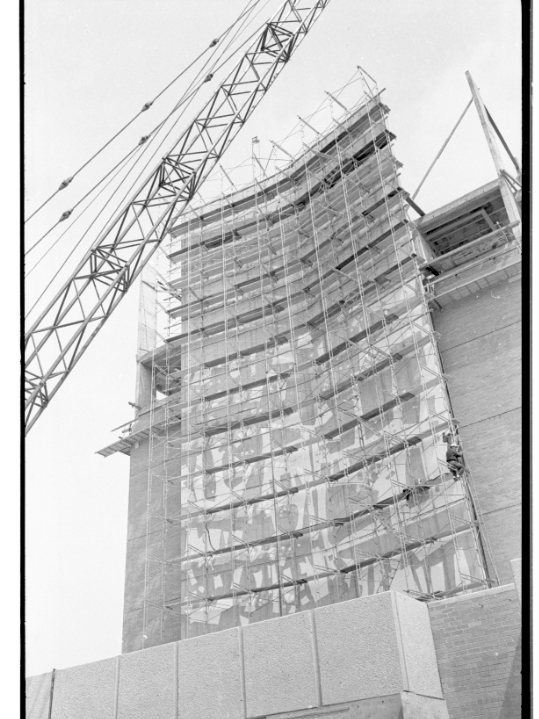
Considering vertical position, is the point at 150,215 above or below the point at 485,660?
above

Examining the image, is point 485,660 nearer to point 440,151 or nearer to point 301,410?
point 301,410

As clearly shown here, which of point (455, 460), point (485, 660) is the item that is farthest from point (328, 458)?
point (485, 660)

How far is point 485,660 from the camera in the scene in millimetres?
12836

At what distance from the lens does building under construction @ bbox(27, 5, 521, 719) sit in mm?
12781

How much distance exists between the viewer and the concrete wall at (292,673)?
11.8 metres

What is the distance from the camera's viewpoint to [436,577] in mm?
17641

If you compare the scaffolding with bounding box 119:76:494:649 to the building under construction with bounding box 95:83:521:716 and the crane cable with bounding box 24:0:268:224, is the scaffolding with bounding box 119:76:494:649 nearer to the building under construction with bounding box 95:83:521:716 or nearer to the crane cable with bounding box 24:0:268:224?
the building under construction with bounding box 95:83:521:716

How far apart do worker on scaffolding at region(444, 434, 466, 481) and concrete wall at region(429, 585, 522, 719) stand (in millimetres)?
5112

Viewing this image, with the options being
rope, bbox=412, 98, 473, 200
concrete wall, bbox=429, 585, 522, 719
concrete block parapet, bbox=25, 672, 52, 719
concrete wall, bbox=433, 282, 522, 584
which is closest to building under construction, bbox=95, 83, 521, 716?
concrete wall, bbox=433, 282, 522, 584

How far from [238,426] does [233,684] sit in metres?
12.0

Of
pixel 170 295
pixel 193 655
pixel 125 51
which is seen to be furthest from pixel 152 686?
pixel 170 295

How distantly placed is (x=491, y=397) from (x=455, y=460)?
237 centimetres

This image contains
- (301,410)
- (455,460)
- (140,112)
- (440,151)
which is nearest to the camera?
(455,460)

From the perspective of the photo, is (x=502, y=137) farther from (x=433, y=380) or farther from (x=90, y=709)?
(x=90, y=709)
